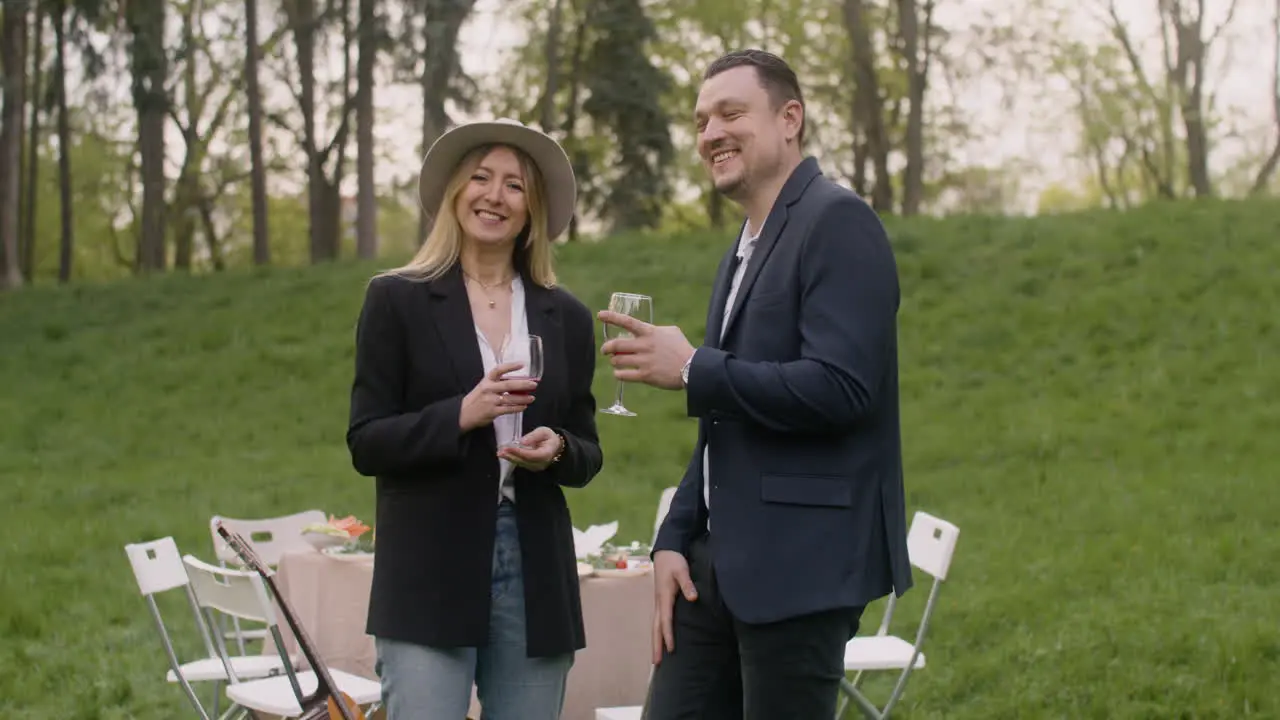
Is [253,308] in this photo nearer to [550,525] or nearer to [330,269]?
[330,269]

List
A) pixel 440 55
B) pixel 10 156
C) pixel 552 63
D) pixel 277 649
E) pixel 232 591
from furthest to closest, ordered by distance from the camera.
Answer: pixel 552 63
pixel 10 156
pixel 440 55
pixel 232 591
pixel 277 649

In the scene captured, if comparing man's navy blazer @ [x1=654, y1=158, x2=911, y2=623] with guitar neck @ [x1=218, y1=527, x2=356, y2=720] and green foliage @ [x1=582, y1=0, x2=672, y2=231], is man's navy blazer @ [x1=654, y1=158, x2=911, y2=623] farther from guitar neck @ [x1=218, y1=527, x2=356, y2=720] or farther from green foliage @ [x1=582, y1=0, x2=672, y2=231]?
green foliage @ [x1=582, y1=0, x2=672, y2=231]

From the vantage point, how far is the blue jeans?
3.41 metres

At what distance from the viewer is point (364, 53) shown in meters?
20.8

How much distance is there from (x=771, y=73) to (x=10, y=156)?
2162cm

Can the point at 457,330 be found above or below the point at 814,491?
above

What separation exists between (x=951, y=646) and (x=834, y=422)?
5236 millimetres

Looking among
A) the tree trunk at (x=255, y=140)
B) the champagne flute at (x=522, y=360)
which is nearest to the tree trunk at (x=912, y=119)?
the tree trunk at (x=255, y=140)

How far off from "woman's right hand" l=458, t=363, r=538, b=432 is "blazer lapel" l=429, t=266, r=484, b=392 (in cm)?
21

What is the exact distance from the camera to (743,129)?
312 cm

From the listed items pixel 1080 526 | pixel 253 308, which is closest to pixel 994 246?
pixel 1080 526

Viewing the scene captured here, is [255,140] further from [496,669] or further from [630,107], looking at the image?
[496,669]

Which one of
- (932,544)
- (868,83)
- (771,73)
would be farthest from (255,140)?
(771,73)

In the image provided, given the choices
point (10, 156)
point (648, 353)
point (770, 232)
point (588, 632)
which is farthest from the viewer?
point (10, 156)
